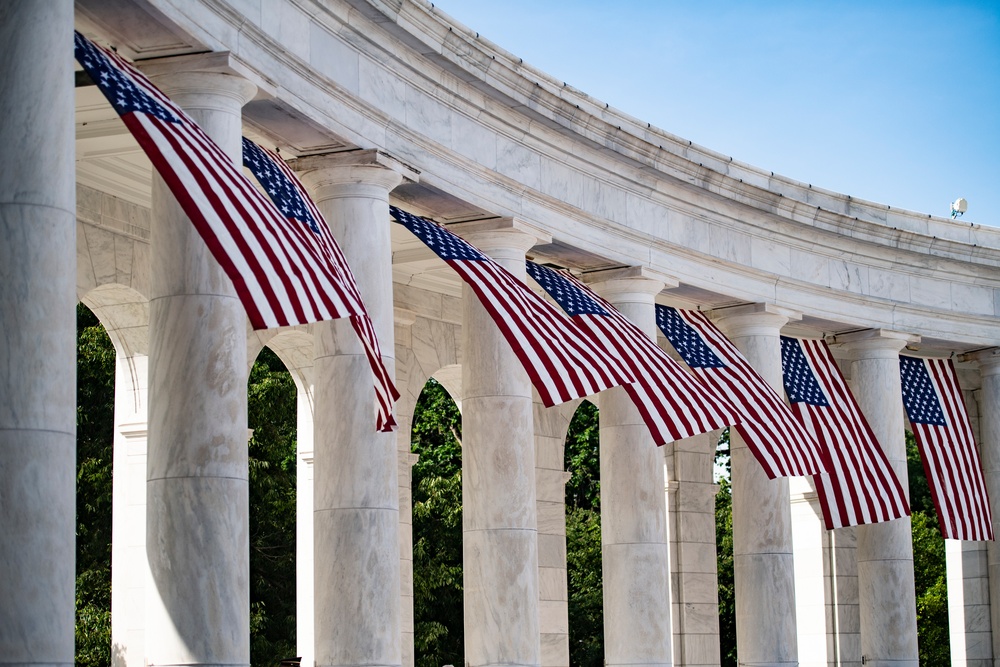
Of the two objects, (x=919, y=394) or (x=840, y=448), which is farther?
(x=919, y=394)

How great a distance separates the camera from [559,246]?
77125 mm

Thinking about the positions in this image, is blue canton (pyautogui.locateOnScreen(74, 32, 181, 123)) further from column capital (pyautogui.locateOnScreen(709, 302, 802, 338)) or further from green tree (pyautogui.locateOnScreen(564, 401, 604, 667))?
green tree (pyautogui.locateOnScreen(564, 401, 604, 667))

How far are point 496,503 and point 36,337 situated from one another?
3308 centimetres

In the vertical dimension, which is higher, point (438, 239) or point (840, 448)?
point (438, 239)

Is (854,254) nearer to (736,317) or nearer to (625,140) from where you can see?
(736,317)

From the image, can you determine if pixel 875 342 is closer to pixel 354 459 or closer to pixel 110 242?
pixel 110 242

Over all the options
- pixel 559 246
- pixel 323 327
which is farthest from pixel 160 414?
pixel 559 246

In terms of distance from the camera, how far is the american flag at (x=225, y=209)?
45375 millimetres

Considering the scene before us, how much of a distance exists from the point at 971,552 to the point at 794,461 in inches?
1835

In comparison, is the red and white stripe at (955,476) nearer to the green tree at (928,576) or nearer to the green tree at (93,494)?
the green tree at (93,494)

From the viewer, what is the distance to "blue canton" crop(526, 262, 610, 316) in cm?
7156

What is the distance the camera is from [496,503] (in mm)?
69125

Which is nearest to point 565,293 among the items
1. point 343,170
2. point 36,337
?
point 343,170

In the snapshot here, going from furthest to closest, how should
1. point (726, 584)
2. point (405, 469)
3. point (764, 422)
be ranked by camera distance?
1. point (726, 584)
2. point (405, 469)
3. point (764, 422)
